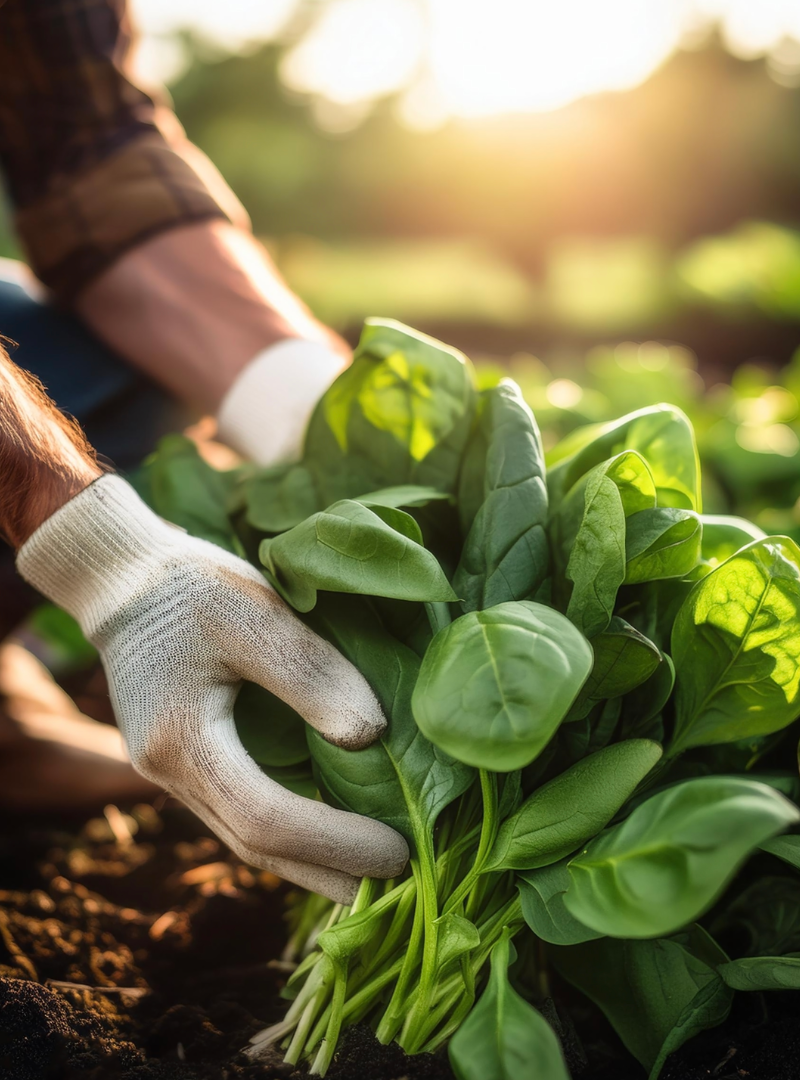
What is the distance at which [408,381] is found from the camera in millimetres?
646

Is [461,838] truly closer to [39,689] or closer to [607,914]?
[607,914]

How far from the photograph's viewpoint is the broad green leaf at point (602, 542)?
0.50m

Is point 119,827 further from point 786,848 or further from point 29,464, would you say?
point 786,848

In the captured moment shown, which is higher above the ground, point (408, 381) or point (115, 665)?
point (408, 381)

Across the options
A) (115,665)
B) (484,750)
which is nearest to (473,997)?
(484,750)

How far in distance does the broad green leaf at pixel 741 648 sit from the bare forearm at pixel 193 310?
0.63 m

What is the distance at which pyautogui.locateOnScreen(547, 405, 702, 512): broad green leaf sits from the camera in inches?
24.5

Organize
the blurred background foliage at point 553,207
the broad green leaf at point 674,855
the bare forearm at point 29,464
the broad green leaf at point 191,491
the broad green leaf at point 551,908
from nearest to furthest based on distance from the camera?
the broad green leaf at point 674,855 < the broad green leaf at point 551,908 < the bare forearm at point 29,464 < the broad green leaf at point 191,491 < the blurred background foliage at point 553,207

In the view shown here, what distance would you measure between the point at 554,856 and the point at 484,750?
15 centimetres

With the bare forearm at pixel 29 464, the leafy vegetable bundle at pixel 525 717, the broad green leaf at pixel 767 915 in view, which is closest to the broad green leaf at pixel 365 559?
the leafy vegetable bundle at pixel 525 717

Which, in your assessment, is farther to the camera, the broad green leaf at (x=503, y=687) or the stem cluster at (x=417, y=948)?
the stem cluster at (x=417, y=948)

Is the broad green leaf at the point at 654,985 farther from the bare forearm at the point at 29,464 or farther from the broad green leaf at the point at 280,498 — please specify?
the bare forearm at the point at 29,464

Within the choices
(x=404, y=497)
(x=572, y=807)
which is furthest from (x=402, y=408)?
(x=572, y=807)

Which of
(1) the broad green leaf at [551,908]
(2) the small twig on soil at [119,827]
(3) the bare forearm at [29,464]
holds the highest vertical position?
(3) the bare forearm at [29,464]
